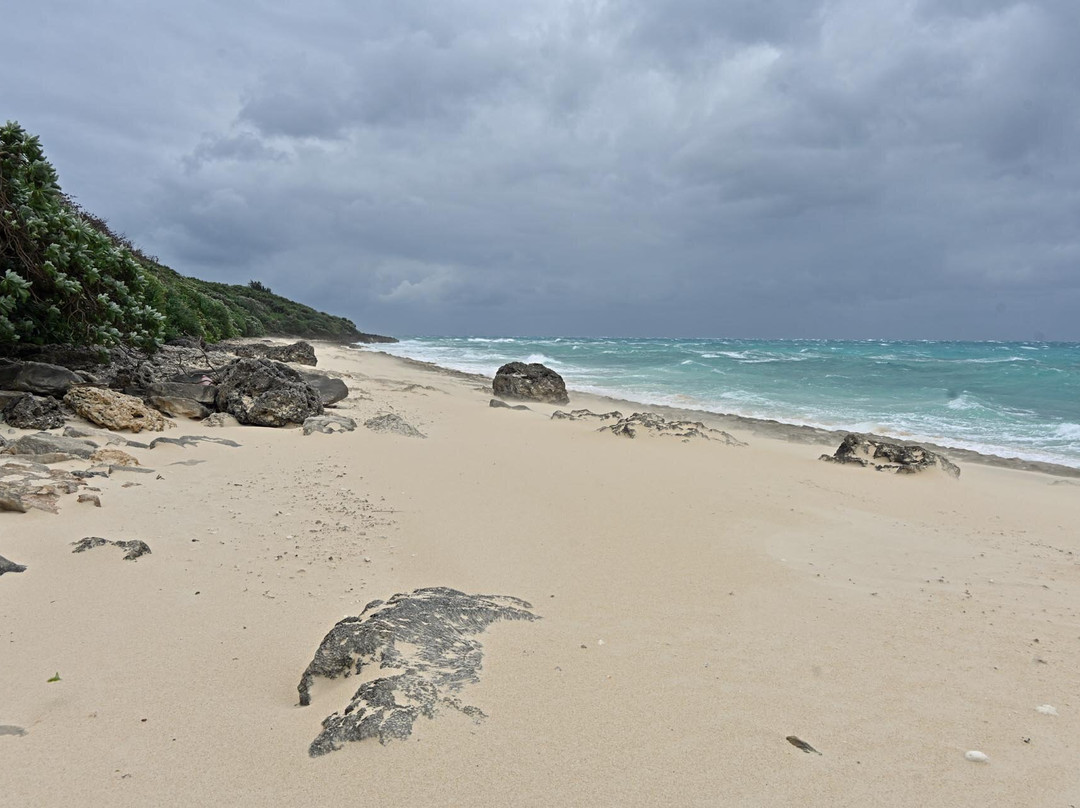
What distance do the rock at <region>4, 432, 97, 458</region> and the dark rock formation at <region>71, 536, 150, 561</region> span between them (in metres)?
2.12

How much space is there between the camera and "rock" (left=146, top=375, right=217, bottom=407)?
7.93 metres

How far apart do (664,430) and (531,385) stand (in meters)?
6.13

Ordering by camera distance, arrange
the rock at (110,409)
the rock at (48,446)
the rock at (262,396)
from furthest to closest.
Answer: the rock at (262,396) → the rock at (110,409) → the rock at (48,446)

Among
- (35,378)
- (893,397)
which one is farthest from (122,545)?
(893,397)

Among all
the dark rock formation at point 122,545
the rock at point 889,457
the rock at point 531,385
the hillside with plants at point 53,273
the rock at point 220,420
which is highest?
the hillside with plants at point 53,273

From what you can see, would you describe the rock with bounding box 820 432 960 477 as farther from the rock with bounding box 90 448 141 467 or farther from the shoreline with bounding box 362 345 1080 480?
the rock with bounding box 90 448 141 467

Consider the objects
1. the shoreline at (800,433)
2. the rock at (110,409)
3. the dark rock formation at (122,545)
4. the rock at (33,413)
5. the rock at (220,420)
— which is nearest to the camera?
the dark rock formation at (122,545)

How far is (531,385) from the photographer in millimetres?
14820

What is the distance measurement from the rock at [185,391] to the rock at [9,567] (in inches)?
204

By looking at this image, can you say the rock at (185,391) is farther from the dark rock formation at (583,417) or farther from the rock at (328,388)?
the dark rock formation at (583,417)

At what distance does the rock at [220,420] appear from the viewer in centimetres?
781

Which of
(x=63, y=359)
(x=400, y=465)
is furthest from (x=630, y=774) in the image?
(x=63, y=359)

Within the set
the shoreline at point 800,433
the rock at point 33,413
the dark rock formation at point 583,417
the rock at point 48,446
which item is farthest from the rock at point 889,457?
the rock at point 33,413

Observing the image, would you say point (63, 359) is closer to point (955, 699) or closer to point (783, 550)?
point (783, 550)
